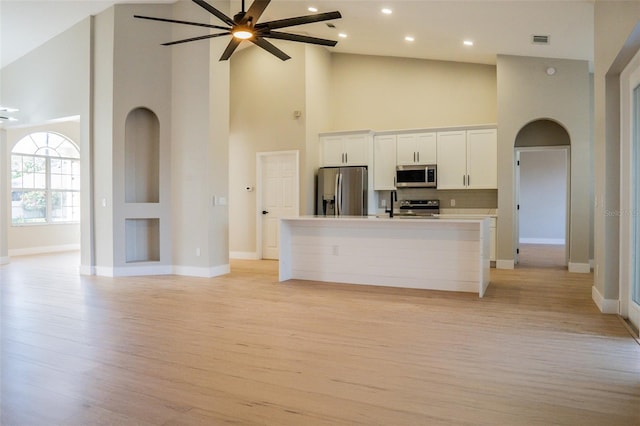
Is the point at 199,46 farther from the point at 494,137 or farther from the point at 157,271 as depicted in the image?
the point at 494,137

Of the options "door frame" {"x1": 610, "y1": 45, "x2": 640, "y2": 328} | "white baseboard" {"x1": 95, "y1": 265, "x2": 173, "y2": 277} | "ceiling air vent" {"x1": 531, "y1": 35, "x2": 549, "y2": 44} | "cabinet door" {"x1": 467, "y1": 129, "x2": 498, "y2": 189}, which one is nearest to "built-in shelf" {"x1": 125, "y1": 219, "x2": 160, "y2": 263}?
"white baseboard" {"x1": 95, "y1": 265, "x2": 173, "y2": 277}

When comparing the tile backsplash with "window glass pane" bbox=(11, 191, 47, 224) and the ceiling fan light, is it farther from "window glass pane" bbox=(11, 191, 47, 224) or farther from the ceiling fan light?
"window glass pane" bbox=(11, 191, 47, 224)

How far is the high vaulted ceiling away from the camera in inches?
208

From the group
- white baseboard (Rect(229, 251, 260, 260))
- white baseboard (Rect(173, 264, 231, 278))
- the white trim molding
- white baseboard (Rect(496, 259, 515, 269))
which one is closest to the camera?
white baseboard (Rect(173, 264, 231, 278))

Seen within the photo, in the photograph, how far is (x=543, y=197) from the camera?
11758 mm

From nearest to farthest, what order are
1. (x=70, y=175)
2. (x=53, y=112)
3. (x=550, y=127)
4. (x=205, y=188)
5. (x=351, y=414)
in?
(x=351, y=414)
(x=205, y=188)
(x=53, y=112)
(x=550, y=127)
(x=70, y=175)

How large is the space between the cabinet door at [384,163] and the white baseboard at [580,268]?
10.7 feet

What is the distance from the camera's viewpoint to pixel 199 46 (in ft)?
21.1

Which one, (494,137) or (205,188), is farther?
(494,137)

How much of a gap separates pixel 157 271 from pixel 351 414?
521cm

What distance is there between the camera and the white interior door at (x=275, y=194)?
8273mm

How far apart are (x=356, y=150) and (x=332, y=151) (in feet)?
1.63

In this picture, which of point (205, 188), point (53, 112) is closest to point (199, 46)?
point (205, 188)

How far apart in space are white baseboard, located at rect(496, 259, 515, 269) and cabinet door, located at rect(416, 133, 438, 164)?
2091mm
